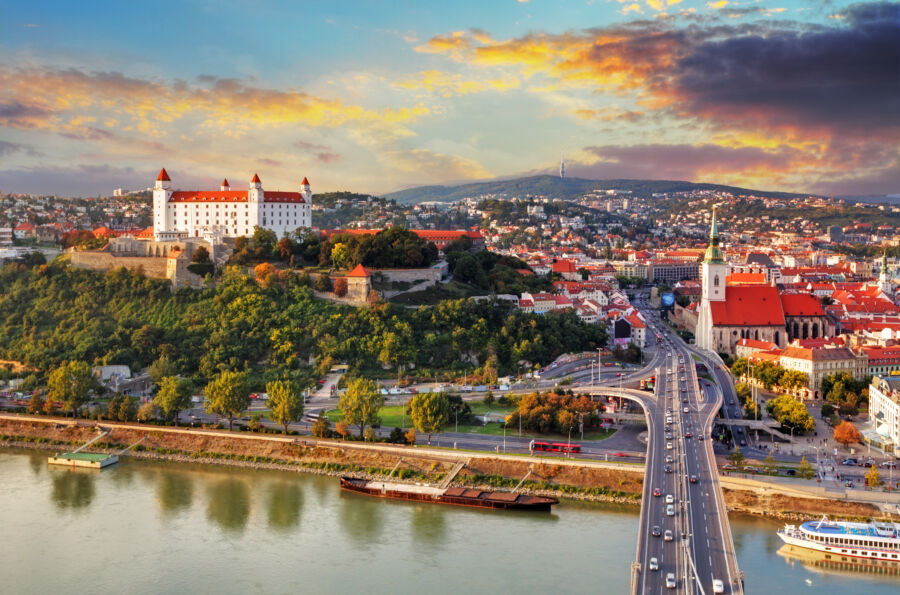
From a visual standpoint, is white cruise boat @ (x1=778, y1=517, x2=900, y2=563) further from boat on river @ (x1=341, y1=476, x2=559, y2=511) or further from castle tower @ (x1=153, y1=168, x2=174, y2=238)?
castle tower @ (x1=153, y1=168, x2=174, y2=238)

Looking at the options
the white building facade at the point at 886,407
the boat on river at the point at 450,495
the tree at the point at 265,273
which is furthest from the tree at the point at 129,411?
the white building facade at the point at 886,407

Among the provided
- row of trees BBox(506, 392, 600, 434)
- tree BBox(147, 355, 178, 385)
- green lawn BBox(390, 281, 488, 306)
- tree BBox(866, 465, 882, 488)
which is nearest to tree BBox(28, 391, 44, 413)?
tree BBox(147, 355, 178, 385)

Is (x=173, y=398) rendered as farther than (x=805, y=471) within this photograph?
Yes

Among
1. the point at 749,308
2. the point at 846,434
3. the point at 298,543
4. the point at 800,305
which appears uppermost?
the point at 800,305

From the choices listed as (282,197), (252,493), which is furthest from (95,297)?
(252,493)

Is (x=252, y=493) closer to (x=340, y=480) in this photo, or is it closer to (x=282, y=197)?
(x=340, y=480)

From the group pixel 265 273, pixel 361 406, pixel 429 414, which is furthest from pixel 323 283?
pixel 429 414

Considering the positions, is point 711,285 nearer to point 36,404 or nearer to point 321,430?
point 321,430
